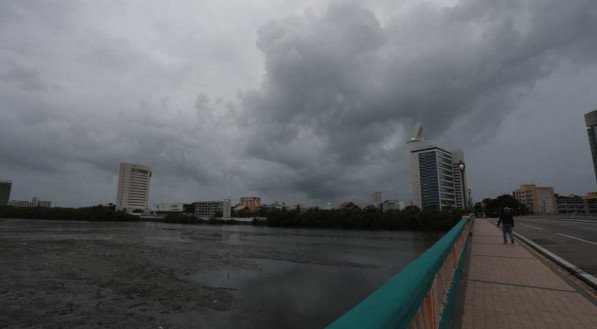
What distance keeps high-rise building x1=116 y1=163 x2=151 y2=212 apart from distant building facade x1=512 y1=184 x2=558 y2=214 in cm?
19225

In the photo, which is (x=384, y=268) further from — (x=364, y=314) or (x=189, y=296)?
(x=364, y=314)

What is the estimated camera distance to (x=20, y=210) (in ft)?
447

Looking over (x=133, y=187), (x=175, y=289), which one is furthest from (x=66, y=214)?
(x=175, y=289)

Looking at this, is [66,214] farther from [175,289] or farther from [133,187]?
[175,289]

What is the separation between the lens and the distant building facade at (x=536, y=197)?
147 meters

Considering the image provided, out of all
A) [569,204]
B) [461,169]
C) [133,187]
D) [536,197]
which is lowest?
[461,169]

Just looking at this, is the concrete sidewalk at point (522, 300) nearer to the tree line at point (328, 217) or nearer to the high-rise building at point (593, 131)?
the tree line at point (328, 217)

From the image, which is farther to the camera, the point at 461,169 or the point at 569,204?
the point at 569,204

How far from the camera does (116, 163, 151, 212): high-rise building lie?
178250 mm

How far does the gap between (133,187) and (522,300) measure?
202246 millimetres

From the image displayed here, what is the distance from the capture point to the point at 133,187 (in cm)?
18475

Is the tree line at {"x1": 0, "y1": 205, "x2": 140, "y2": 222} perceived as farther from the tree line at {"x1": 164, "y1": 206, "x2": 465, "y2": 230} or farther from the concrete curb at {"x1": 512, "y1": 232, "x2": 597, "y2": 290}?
the concrete curb at {"x1": 512, "y1": 232, "x2": 597, "y2": 290}

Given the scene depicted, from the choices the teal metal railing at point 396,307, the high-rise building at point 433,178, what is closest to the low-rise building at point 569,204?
the high-rise building at point 433,178

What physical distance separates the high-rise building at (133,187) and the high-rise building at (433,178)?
5588 inches
